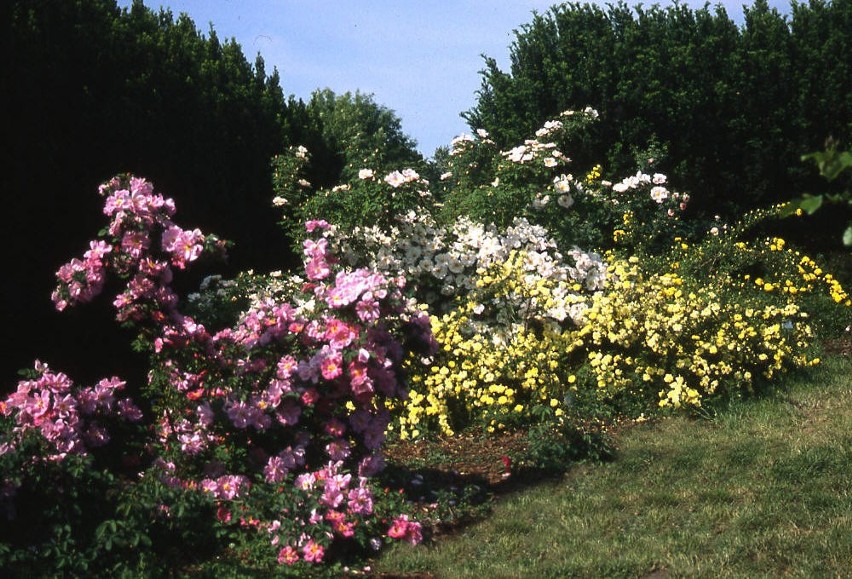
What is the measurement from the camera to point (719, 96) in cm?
1277

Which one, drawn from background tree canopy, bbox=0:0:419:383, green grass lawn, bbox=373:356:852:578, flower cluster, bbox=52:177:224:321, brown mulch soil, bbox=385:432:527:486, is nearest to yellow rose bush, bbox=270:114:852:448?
brown mulch soil, bbox=385:432:527:486

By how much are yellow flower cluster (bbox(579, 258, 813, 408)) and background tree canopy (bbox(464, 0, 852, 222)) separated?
210 inches

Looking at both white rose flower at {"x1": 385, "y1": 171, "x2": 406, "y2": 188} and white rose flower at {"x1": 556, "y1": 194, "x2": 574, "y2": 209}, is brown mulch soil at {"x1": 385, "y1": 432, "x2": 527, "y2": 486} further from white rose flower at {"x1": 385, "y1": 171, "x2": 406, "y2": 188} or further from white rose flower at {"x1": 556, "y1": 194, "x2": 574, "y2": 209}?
white rose flower at {"x1": 556, "y1": 194, "x2": 574, "y2": 209}

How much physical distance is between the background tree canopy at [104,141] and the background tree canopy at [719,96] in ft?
15.0

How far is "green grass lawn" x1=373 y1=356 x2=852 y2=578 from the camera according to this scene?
163 inches

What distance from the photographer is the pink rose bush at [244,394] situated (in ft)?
14.8

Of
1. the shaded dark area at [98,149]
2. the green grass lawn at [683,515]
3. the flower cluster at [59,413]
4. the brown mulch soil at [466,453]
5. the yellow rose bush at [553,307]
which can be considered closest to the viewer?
the green grass lawn at [683,515]

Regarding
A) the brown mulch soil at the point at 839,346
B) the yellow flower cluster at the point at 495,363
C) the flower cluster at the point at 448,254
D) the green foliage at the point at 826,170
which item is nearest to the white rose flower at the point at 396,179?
the flower cluster at the point at 448,254

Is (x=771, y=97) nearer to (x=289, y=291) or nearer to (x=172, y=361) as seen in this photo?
(x=289, y=291)

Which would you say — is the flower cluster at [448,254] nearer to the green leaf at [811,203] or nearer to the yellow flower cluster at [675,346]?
the yellow flower cluster at [675,346]

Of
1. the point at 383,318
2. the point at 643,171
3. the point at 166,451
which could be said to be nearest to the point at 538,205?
the point at 643,171

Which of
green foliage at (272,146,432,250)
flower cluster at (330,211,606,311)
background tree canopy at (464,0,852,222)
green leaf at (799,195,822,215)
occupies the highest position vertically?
background tree canopy at (464,0,852,222)

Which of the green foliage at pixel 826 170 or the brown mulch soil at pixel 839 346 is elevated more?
the green foliage at pixel 826 170

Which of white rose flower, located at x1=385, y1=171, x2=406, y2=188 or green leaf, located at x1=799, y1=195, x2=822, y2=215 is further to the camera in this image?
white rose flower, located at x1=385, y1=171, x2=406, y2=188
